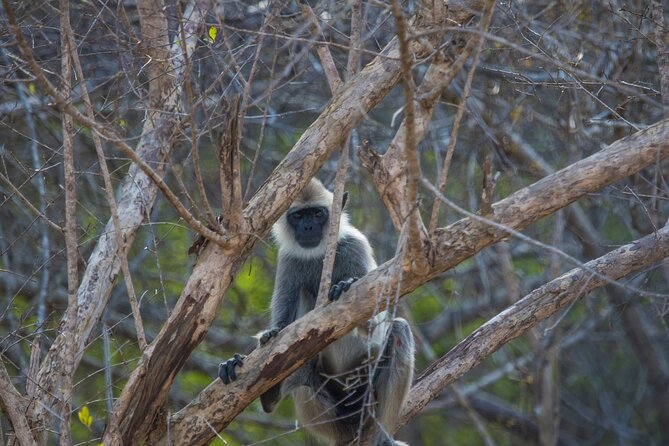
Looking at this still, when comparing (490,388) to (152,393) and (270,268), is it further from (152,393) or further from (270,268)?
(152,393)

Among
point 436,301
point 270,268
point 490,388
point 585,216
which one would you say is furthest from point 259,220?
point 490,388

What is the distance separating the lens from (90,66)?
6.55 metres

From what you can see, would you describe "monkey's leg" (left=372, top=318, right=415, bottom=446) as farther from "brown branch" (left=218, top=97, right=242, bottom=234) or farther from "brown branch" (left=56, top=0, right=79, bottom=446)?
"brown branch" (left=56, top=0, right=79, bottom=446)

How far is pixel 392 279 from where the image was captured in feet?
12.9

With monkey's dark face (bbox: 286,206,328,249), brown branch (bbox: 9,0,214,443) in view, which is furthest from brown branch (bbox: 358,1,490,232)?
monkey's dark face (bbox: 286,206,328,249)

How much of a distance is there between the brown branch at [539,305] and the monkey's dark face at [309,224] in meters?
1.30

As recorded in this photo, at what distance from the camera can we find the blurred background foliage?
22.4ft

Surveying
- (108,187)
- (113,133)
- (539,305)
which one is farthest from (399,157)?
(539,305)

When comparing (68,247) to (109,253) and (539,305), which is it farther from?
(539,305)

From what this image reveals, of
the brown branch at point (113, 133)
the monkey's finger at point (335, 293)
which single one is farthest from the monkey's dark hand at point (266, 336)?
the brown branch at point (113, 133)

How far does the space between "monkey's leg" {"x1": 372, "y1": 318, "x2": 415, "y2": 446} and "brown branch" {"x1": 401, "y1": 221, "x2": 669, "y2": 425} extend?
138 millimetres

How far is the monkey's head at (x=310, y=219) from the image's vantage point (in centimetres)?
637

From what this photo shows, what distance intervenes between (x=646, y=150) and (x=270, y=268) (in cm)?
571

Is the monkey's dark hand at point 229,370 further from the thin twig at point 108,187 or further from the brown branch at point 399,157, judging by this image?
the brown branch at point 399,157
